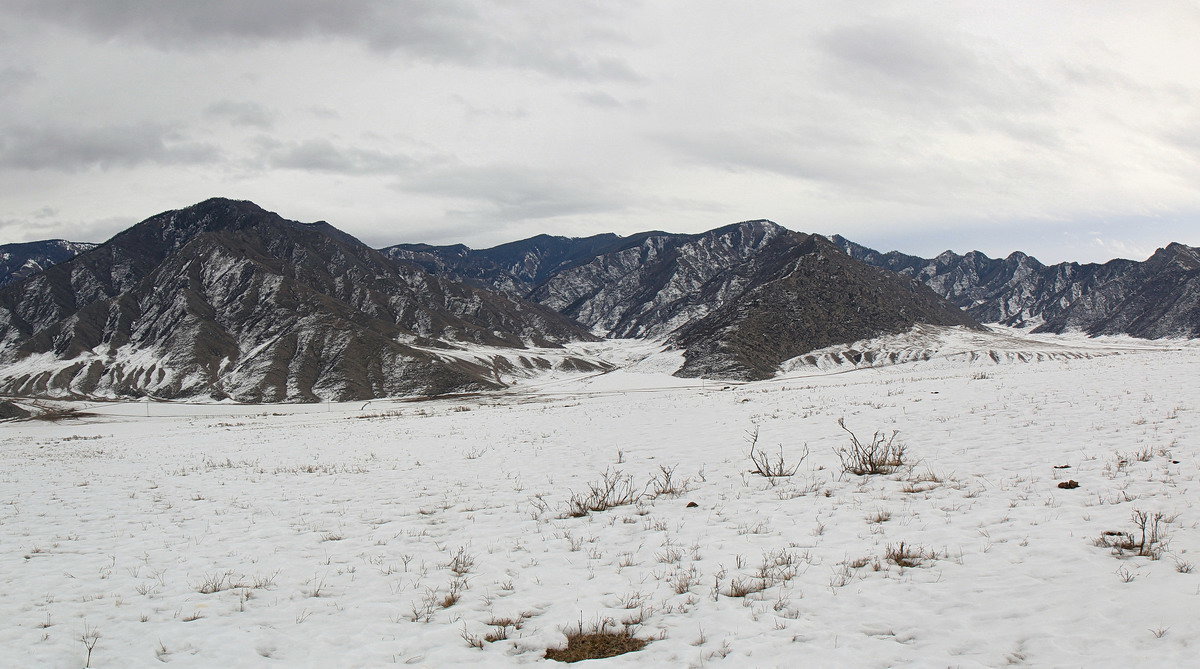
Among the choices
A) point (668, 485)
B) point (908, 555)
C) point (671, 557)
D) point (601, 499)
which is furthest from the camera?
point (668, 485)

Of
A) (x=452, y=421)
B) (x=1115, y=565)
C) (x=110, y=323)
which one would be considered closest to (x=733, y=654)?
(x=1115, y=565)

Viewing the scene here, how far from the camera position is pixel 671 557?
31.0 ft

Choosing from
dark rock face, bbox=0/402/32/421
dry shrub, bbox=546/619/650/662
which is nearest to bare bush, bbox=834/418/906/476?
dry shrub, bbox=546/619/650/662

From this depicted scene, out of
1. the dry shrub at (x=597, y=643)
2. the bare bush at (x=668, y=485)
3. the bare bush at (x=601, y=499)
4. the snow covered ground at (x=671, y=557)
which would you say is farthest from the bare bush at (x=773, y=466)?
the dry shrub at (x=597, y=643)

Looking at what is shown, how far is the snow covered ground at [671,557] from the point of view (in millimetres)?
6754

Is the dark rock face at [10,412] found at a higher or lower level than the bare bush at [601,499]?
lower

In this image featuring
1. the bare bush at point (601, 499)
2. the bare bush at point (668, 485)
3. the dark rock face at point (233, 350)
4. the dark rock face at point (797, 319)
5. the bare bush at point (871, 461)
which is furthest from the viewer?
the dark rock face at point (797, 319)

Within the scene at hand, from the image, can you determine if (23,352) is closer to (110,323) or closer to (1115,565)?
(110,323)

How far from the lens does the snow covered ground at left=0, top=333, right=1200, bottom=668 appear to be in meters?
6.75

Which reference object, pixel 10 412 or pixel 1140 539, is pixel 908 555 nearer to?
pixel 1140 539

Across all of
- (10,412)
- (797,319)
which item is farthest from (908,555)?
(797,319)

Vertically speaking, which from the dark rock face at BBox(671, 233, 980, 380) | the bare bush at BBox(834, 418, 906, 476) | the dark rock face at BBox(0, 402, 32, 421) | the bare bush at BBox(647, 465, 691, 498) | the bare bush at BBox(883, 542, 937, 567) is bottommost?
the dark rock face at BBox(0, 402, 32, 421)

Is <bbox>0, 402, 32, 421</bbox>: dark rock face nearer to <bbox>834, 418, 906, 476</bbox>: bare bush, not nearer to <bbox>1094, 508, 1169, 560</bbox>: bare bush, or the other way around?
<bbox>834, 418, 906, 476</bbox>: bare bush

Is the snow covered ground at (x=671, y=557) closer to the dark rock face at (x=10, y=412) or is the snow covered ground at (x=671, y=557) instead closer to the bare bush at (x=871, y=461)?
the bare bush at (x=871, y=461)
